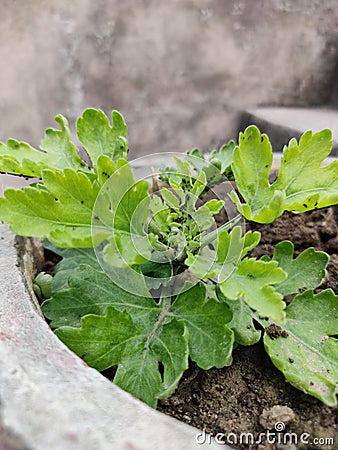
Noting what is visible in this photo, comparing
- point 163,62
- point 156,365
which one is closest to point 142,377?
point 156,365

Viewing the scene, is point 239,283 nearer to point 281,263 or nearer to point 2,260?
point 281,263

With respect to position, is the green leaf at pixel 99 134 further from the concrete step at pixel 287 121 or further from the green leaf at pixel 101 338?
the concrete step at pixel 287 121

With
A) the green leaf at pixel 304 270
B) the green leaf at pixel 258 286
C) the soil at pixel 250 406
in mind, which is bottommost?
the soil at pixel 250 406

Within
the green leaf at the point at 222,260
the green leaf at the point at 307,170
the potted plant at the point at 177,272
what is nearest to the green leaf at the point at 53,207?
the potted plant at the point at 177,272

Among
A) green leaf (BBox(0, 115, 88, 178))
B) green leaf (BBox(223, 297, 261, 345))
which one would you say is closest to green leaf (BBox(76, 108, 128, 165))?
green leaf (BBox(0, 115, 88, 178))

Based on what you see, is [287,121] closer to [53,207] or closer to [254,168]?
[254,168]

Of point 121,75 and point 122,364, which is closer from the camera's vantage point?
point 122,364

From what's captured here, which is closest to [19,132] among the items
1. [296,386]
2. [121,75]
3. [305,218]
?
[121,75]
